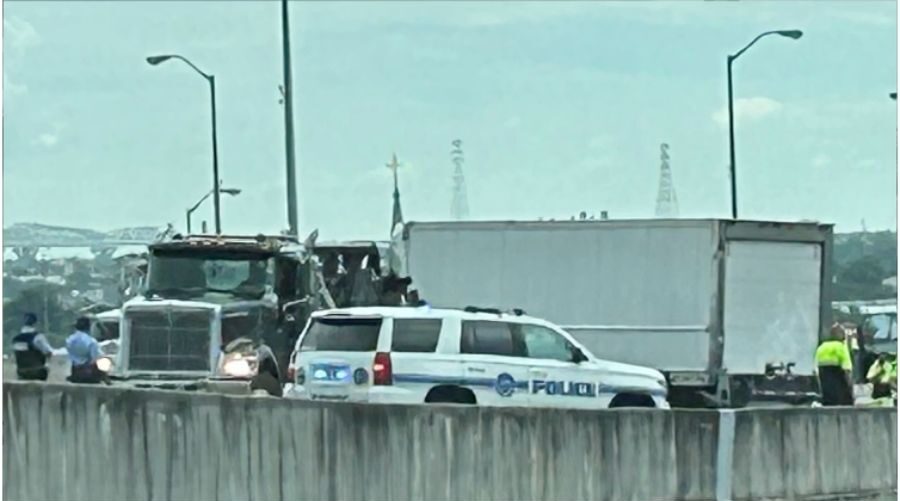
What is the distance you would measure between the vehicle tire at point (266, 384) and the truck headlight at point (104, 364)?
11.8ft

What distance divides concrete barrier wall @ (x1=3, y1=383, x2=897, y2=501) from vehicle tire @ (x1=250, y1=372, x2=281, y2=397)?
802 cm

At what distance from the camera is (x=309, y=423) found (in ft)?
46.2

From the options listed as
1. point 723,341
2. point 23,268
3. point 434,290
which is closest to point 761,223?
point 723,341

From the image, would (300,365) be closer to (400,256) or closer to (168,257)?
(168,257)

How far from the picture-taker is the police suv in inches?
890

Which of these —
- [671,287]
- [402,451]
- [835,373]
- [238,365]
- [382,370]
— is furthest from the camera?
[671,287]

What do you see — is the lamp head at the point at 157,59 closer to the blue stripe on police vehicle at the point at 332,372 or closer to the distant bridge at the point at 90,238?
the distant bridge at the point at 90,238

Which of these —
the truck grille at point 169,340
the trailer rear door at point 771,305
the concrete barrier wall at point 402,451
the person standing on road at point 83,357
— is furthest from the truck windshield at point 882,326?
the concrete barrier wall at point 402,451

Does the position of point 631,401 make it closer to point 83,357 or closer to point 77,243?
point 83,357

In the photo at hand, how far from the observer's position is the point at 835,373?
27.4 meters

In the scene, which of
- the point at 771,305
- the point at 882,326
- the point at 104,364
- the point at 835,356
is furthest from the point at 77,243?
the point at 882,326

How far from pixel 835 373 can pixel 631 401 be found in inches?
→ 186

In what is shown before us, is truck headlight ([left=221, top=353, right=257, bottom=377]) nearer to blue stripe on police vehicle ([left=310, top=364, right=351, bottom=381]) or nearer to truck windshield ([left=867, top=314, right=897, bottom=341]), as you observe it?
blue stripe on police vehicle ([left=310, top=364, right=351, bottom=381])

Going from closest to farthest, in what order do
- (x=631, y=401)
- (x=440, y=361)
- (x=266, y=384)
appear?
(x=440, y=361) < (x=266, y=384) < (x=631, y=401)
